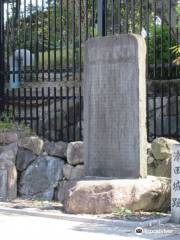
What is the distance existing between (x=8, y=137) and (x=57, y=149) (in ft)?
3.53

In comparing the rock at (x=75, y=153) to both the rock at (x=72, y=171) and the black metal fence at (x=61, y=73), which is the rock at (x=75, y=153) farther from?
the black metal fence at (x=61, y=73)

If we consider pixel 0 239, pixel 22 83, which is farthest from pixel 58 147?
pixel 0 239

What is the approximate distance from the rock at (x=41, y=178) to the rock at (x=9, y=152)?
391 millimetres

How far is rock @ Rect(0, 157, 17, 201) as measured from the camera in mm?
11773

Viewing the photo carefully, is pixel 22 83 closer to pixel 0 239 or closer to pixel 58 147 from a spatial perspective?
pixel 58 147

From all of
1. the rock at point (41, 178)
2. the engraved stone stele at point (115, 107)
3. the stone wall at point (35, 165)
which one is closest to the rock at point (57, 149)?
the stone wall at point (35, 165)

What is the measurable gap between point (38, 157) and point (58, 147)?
0.45 meters

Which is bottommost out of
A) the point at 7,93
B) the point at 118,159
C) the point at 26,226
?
the point at 26,226

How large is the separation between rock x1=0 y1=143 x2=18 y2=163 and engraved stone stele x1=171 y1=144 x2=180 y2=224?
426 cm

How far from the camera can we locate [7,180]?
1181cm

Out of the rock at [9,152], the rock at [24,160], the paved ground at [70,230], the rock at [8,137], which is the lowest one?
the paved ground at [70,230]

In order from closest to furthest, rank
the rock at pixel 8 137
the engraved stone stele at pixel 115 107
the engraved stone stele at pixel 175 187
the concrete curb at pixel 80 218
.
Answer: the concrete curb at pixel 80 218 < the engraved stone stele at pixel 175 187 < the engraved stone stele at pixel 115 107 < the rock at pixel 8 137

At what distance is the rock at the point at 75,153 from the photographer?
11.8 m

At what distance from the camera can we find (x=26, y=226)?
27.9 feet
